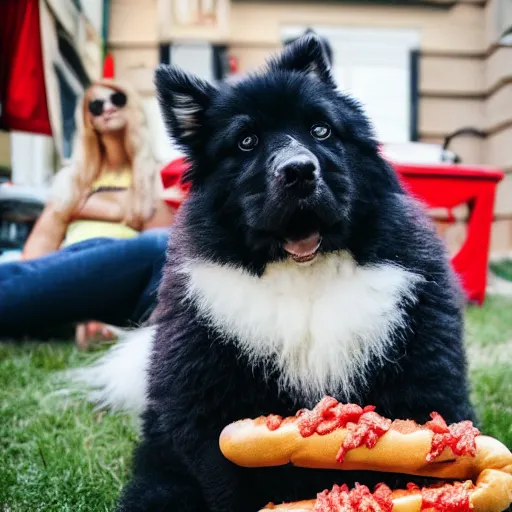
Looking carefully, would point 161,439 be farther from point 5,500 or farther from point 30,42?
point 30,42

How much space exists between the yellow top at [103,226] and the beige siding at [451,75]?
15.1 feet

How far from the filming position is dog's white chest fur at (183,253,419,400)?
1.35 m

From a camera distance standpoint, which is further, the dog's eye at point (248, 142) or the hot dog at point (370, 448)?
the dog's eye at point (248, 142)

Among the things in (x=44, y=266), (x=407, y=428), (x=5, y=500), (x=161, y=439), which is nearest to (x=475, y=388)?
(x=407, y=428)

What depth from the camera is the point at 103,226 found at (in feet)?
10.2

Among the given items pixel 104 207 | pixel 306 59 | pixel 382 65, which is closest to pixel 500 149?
pixel 382 65

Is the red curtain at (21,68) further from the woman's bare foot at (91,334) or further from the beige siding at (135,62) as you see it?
the beige siding at (135,62)

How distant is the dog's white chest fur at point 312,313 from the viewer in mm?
1354

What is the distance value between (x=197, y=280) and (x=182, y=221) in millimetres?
211

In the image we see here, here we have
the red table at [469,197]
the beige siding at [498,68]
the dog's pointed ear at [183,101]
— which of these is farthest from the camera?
the beige siding at [498,68]

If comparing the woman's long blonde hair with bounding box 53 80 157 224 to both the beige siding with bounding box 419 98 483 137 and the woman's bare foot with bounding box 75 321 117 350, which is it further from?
the beige siding with bounding box 419 98 483 137

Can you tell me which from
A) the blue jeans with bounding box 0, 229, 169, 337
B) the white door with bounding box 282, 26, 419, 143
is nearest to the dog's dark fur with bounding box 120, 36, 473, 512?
the blue jeans with bounding box 0, 229, 169, 337

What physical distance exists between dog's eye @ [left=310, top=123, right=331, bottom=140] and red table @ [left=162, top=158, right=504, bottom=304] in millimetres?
2689

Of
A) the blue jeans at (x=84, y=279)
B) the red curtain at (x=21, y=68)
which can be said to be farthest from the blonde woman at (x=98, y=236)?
the red curtain at (x=21, y=68)
